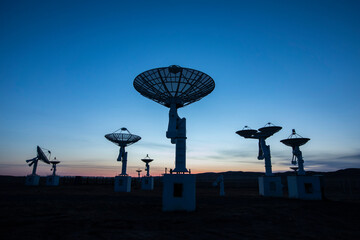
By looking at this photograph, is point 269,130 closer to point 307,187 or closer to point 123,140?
point 307,187

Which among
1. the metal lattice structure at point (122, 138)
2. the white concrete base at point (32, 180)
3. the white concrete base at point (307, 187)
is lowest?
the white concrete base at point (32, 180)

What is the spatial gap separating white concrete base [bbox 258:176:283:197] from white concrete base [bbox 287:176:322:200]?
3988mm

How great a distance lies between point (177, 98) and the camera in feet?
61.5

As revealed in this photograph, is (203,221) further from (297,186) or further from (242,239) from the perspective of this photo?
(297,186)

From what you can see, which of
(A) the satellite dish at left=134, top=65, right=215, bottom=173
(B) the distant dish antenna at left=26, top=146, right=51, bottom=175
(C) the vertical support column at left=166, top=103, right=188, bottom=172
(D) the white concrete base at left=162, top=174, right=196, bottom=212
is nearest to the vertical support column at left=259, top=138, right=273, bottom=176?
(A) the satellite dish at left=134, top=65, right=215, bottom=173

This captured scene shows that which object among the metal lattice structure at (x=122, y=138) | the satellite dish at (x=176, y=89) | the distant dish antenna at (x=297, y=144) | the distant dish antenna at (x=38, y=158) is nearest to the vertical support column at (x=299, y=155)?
the distant dish antenna at (x=297, y=144)

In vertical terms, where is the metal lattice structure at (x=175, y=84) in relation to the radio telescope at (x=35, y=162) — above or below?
above

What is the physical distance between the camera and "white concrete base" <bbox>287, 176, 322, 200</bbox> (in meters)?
25.8

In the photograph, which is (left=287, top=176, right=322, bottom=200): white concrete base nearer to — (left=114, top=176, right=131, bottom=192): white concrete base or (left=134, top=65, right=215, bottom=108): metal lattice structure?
(left=134, top=65, right=215, bottom=108): metal lattice structure

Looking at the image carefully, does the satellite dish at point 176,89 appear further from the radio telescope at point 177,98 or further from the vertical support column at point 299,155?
the vertical support column at point 299,155

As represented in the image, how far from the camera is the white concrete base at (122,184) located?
130 feet

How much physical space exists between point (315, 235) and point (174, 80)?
14.4m

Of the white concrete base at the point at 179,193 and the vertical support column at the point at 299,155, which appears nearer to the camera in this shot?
the white concrete base at the point at 179,193

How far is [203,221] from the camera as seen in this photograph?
1175 centimetres
